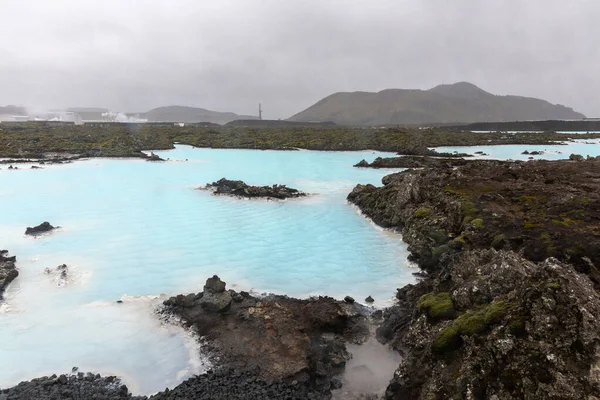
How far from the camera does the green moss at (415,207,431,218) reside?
14969 mm

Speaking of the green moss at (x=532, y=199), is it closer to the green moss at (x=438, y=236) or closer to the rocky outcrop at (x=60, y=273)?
the green moss at (x=438, y=236)

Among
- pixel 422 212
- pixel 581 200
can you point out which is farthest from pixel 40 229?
pixel 581 200

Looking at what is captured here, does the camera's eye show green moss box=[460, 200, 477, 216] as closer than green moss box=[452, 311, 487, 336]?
→ No

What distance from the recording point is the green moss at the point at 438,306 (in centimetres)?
725

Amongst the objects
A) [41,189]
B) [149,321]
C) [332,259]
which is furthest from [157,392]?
[41,189]

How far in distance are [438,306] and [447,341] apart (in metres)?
1.39

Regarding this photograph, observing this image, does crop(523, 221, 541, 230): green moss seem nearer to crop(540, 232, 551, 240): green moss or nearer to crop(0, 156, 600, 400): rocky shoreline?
crop(0, 156, 600, 400): rocky shoreline

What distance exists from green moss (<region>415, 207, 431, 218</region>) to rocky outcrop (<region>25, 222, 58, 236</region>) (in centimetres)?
1398

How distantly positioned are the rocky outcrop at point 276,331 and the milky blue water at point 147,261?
586 mm

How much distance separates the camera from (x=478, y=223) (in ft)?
38.4

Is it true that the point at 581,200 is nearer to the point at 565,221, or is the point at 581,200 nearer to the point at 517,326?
the point at 565,221

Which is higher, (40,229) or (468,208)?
(468,208)

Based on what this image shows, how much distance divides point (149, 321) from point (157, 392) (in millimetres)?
2383

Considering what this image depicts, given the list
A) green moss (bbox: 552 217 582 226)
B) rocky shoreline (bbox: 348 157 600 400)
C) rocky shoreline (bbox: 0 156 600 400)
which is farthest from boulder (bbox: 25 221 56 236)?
green moss (bbox: 552 217 582 226)
